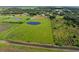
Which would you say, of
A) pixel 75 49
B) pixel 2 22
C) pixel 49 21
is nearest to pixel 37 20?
pixel 49 21

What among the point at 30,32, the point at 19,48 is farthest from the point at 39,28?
the point at 19,48

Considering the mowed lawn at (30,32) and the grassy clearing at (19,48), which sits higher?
the mowed lawn at (30,32)

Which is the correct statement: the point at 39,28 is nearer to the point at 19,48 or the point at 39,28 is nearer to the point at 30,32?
the point at 30,32

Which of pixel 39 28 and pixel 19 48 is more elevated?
pixel 39 28

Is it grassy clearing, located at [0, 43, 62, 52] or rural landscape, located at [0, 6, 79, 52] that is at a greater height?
A: rural landscape, located at [0, 6, 79, 52]

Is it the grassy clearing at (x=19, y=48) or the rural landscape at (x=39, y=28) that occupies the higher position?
the rural landscape at (x=39, y=28)
